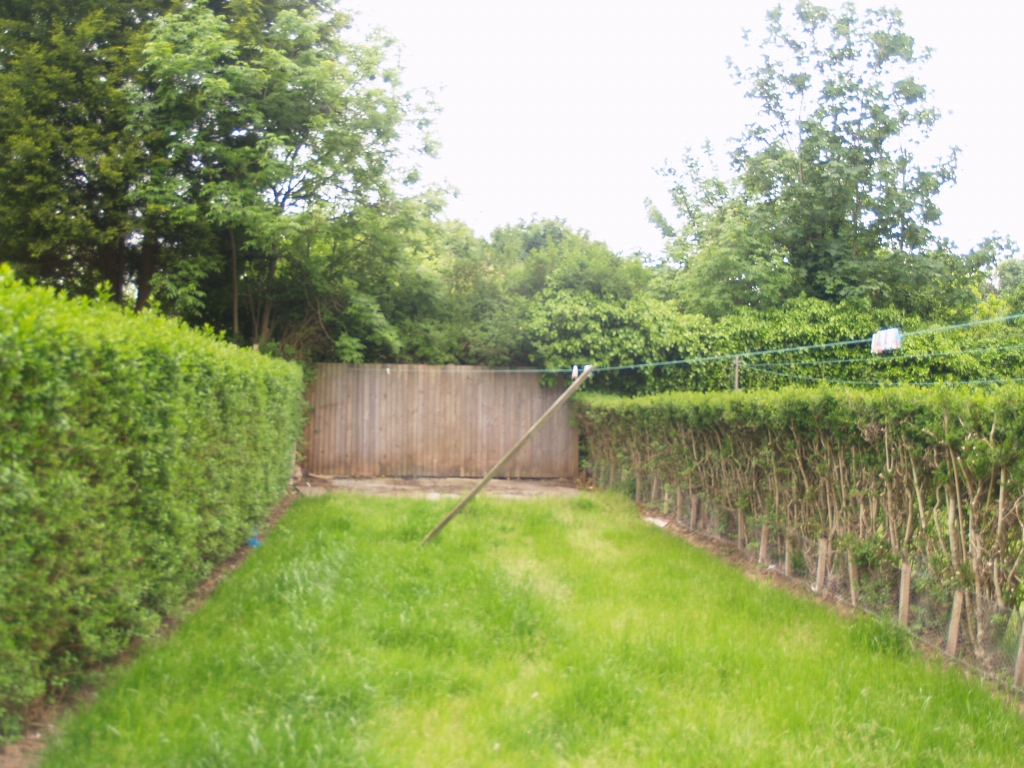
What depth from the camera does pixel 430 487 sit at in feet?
42.8

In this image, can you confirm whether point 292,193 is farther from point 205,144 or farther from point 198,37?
point 198,37

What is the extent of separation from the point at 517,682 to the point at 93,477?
7.99 ft

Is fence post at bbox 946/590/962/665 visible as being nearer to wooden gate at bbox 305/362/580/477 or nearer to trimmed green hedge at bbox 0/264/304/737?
trimmed green hedge at bbox 0/264/304/737

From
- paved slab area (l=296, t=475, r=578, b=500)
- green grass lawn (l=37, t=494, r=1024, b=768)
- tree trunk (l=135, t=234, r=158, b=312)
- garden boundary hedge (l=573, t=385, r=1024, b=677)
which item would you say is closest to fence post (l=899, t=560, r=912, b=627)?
garden boundary hedge (l=573, t=385, r=1024, b=677)

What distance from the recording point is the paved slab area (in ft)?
39.3

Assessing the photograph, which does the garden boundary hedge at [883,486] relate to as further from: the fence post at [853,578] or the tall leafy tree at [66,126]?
the tall leafy tree at [66,126]

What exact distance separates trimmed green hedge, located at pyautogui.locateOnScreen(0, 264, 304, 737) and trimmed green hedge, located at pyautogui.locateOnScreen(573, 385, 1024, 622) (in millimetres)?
4633

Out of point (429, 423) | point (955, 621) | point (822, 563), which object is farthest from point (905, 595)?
point (429, 423)

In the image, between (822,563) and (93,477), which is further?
(822,563)

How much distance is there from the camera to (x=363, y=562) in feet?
20.9

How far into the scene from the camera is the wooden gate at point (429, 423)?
1406 centimetres

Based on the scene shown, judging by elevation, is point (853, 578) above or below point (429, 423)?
below

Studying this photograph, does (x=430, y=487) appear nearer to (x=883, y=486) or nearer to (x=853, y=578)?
(x=853, y=578)

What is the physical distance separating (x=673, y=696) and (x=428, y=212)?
1075 centimetres
